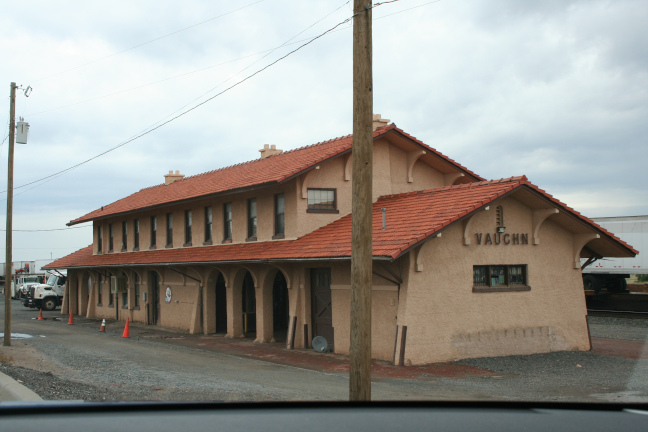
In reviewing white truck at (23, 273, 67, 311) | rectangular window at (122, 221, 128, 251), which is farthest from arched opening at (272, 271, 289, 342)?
white truck at (23, 273, 67, 311)

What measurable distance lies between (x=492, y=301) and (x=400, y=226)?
3345 mm

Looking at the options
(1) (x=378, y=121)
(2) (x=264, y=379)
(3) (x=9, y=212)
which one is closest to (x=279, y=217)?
(1) (x=378, y=121)

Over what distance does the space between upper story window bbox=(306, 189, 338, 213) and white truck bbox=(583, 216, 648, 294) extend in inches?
705

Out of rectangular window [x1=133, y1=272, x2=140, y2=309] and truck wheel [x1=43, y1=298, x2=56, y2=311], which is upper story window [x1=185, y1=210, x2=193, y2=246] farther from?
truck wheel [x1=43, y1=298, x2=56, y2=311]

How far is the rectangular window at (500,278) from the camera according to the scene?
58.1ft

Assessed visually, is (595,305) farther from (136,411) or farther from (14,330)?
(136,411)

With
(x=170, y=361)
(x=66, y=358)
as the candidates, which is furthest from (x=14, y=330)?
(x=170, y=361)

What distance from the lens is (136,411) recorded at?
226cm

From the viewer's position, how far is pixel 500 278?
59.6 feet

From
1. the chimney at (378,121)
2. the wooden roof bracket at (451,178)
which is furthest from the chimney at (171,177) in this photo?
the wooden roof bracket at (451,178)

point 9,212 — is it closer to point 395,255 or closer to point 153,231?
point 153,231

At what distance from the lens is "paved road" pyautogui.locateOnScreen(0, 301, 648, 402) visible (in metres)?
12.0

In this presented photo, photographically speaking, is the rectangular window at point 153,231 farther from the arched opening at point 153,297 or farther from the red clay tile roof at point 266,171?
the arched opening at point 153,297

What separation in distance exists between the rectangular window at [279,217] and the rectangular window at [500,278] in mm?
6977
